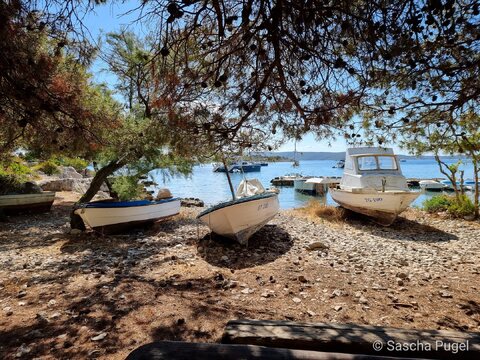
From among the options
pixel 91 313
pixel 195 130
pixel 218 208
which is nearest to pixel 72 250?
pixel 218 208

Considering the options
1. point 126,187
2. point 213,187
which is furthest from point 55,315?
point 213,187

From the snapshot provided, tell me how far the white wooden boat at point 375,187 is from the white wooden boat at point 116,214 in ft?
22.3

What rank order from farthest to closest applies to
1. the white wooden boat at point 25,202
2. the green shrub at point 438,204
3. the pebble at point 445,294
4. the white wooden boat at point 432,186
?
the white wooden boat at point 432,186, the green shrub at point 438,204, the white wooden boat at point 25,202, the pebble at point 445,294

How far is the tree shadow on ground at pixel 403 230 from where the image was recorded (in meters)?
8.92

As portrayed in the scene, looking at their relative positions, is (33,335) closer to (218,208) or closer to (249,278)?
(249,278)

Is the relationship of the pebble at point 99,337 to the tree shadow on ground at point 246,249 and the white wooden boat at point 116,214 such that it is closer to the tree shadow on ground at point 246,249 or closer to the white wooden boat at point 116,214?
the tree shadow on ground at point 246,249

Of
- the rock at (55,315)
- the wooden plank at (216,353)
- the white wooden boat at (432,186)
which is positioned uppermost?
the wooden plank at (216,353)

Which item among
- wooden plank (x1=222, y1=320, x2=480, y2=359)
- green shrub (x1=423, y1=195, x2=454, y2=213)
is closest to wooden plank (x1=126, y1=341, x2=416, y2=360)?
wooden plank (x1=222, y1=320, x2=480, y2=359)

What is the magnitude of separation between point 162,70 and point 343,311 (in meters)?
3.60

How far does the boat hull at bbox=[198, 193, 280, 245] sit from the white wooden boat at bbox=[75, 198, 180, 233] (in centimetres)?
221

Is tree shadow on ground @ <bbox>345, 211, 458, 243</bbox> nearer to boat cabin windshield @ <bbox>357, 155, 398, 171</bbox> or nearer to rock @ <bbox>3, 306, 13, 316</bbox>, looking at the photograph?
boat cabin windshield @ <bbox>357, 155, 398, 171</bbox>

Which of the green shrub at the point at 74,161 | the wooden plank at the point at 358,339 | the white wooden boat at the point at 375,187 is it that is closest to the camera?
the wooden plank at the point at 358,339

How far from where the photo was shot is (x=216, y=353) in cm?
164

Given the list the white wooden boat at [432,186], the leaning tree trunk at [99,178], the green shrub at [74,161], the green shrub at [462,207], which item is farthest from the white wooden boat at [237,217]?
the white wooden boat at [432,186]
